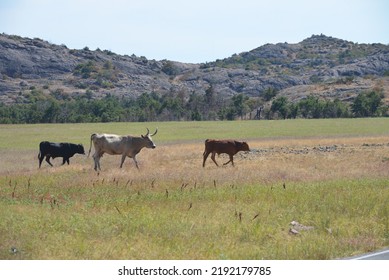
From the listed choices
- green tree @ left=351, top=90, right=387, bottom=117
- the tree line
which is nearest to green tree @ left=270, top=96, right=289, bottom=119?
the tree line

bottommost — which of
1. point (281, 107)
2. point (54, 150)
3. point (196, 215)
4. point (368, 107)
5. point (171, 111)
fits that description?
point (171, 111)

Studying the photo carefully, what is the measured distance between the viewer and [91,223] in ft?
42.1

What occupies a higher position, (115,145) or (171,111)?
(115,145)

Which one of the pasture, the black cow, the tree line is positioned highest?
the pasture

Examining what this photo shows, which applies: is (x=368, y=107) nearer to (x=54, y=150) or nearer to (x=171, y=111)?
(x=171, y=111)

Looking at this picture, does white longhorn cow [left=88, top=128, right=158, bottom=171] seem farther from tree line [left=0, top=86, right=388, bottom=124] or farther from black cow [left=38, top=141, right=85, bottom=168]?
tree line [left=0, top=86, right=388, bottom=124]

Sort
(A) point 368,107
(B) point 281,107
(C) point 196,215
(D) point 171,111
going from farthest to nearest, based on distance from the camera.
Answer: (D) point 171,111, (B) point 281,107, (A) point 368,107, (C) point 196,215

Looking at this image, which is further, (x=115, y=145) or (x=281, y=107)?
(x=281, y=107)

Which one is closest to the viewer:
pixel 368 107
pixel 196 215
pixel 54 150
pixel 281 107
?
pixel 196 215

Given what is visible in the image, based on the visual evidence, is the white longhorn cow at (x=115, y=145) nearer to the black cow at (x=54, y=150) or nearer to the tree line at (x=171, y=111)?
the black cow at (x=54, y=150)

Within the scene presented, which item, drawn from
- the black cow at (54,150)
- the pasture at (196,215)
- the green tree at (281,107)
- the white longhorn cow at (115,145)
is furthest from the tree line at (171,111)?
the pasture at (196,215)

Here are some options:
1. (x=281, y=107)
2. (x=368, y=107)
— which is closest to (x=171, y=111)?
(x=281, y=107)

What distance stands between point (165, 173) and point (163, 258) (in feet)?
40.4
